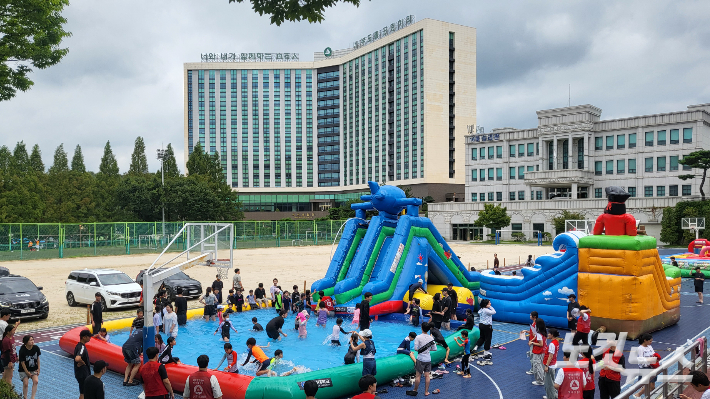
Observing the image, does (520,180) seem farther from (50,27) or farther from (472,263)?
(50,27)

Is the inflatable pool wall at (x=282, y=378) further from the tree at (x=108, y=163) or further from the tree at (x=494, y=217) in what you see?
the tree at (x=108, y=163)

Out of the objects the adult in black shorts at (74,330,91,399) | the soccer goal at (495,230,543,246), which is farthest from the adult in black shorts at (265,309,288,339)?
the soccer goal at (495,230,543,246)

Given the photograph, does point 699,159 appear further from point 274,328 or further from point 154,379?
point 154,379

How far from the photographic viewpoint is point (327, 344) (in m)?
15.8

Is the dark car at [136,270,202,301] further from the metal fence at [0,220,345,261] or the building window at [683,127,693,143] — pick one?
the building window at [683,127,693,143]

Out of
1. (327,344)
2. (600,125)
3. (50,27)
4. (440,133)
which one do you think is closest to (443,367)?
(327,344)

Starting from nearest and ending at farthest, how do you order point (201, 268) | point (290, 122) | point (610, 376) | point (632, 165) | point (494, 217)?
point (610, 376)
point (201, 268)
point (632, 165)
point (494, 217)
point (290, 122)

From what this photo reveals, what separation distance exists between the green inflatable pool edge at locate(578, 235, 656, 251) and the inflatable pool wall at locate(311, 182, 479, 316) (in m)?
5.14

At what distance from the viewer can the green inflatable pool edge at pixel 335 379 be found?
34.3 ft

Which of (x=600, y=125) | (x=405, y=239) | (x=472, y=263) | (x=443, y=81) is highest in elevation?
(x=443, y=81)

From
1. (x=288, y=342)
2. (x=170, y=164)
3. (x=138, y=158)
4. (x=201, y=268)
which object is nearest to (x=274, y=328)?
(x=288, y=342)

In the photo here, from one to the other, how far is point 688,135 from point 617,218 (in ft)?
→ 174

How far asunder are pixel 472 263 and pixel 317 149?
7132cm

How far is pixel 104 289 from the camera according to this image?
70.7 ft
